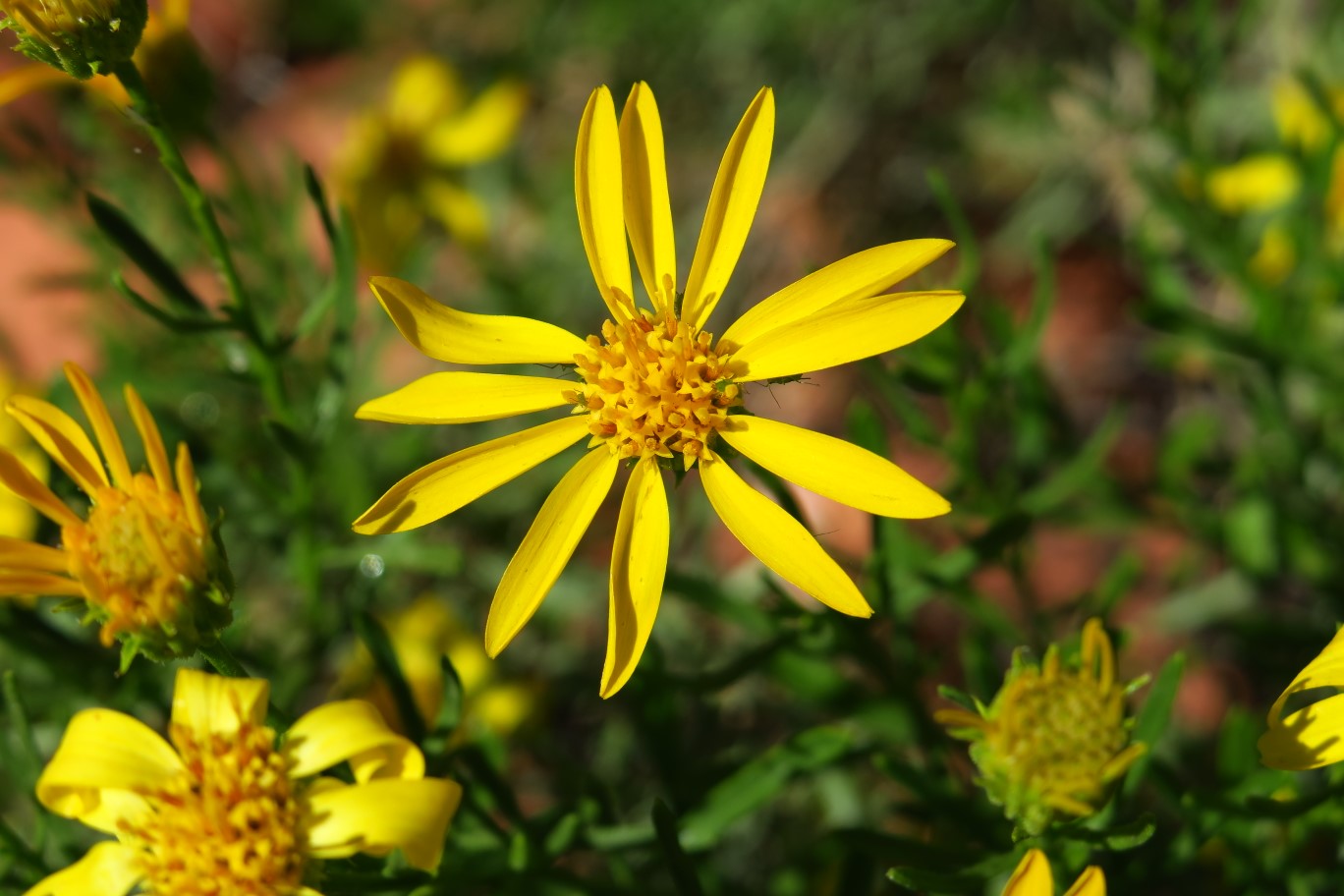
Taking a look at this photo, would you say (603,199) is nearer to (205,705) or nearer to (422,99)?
(205,705)

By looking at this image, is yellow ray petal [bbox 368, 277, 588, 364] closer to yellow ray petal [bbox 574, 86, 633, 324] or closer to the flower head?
yellow ray petal [bbox 574, 86, 633, 324]

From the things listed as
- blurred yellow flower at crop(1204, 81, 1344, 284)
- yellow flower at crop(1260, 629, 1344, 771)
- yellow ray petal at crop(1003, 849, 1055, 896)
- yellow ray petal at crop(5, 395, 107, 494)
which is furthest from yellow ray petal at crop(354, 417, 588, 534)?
blurred yellow flower at crop(1204, 81, 1344, 284)

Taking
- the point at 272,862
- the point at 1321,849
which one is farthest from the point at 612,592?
the point at 1321,849

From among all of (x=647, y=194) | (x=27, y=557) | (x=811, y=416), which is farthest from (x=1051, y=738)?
(x=811, y=416)

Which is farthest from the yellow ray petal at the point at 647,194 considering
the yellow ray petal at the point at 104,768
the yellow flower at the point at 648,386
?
the yellow ray petal at the point at 104,768

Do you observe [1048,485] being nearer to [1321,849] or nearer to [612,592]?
[1321,849]
